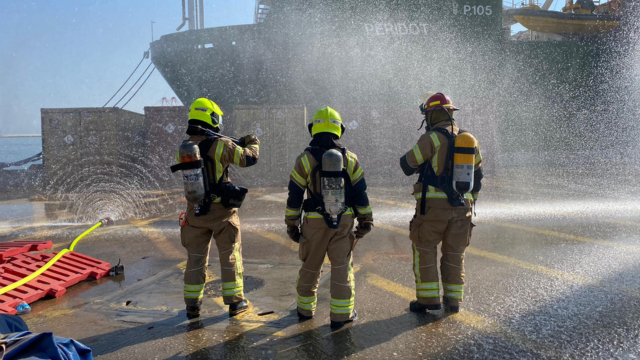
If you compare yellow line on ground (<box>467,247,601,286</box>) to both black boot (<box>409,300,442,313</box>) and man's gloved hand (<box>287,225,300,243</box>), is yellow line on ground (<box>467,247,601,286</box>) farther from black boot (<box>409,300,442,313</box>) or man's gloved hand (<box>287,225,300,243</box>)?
man's gloved hand (<box>287,225,300,243</box>)

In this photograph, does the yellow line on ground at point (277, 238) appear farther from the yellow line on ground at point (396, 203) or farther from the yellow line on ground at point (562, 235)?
the yellow line on ground at point (396, 203)

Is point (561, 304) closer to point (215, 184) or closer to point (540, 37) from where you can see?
point (215, 184)

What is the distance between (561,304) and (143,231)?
5655 mm

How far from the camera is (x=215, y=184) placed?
11.4 ft

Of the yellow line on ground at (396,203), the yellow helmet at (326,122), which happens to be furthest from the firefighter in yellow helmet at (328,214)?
the yellow line on ground at (396,203)

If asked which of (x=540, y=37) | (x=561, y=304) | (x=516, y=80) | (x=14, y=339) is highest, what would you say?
(x=540, y=37)

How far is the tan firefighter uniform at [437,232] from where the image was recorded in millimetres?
3477

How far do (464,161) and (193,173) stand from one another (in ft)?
6.42

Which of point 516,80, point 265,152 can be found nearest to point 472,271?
point 265,152

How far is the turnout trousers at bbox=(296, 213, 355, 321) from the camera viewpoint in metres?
3.21

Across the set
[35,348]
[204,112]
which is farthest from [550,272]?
[35,348]

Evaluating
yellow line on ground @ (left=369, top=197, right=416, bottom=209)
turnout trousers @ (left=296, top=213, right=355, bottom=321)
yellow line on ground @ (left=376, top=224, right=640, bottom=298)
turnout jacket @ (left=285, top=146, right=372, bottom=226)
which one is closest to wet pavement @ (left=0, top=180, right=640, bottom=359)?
yellow line on ground @ (left=376, top=224, right=640, bottom=298)

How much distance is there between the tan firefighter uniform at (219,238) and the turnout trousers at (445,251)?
1.38 m

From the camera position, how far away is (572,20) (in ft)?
75.1
